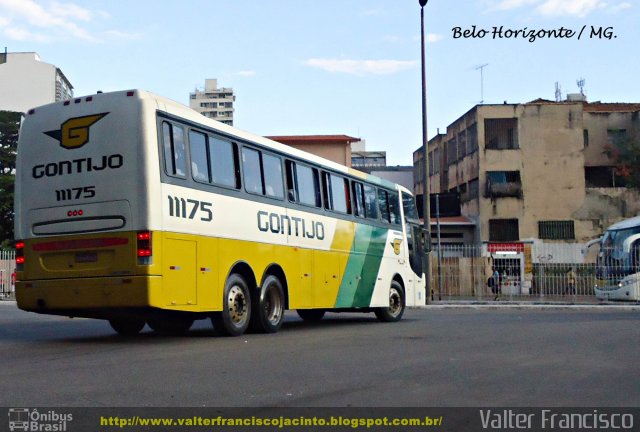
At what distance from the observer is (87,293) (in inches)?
446

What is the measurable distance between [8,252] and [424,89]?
21595 mm

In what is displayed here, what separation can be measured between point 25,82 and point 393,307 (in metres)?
79.4

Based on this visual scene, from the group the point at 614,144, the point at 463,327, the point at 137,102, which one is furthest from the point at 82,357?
the point at 614,144

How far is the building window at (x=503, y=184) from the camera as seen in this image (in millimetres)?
52719

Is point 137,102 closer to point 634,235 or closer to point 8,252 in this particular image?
point 634,235

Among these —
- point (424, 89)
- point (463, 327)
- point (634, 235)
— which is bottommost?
point (463, 327)

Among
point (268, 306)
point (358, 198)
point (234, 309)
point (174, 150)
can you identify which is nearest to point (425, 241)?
point (358, 198)

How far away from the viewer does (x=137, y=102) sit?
37.3 ft

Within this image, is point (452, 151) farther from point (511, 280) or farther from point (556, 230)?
point (511, 280)

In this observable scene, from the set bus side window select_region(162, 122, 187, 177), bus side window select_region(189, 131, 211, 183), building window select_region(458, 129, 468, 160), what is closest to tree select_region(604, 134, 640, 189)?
building window select_region(458, 129, 468, 160)

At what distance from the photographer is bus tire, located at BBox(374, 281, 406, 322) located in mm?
19344

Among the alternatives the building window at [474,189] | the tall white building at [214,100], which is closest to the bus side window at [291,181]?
the building window at [474,189]

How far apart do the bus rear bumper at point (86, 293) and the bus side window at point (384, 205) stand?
8.92 meters

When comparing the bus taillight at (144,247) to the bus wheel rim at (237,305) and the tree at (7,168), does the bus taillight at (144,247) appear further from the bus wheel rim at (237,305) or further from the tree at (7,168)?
the tree at (7,168)
